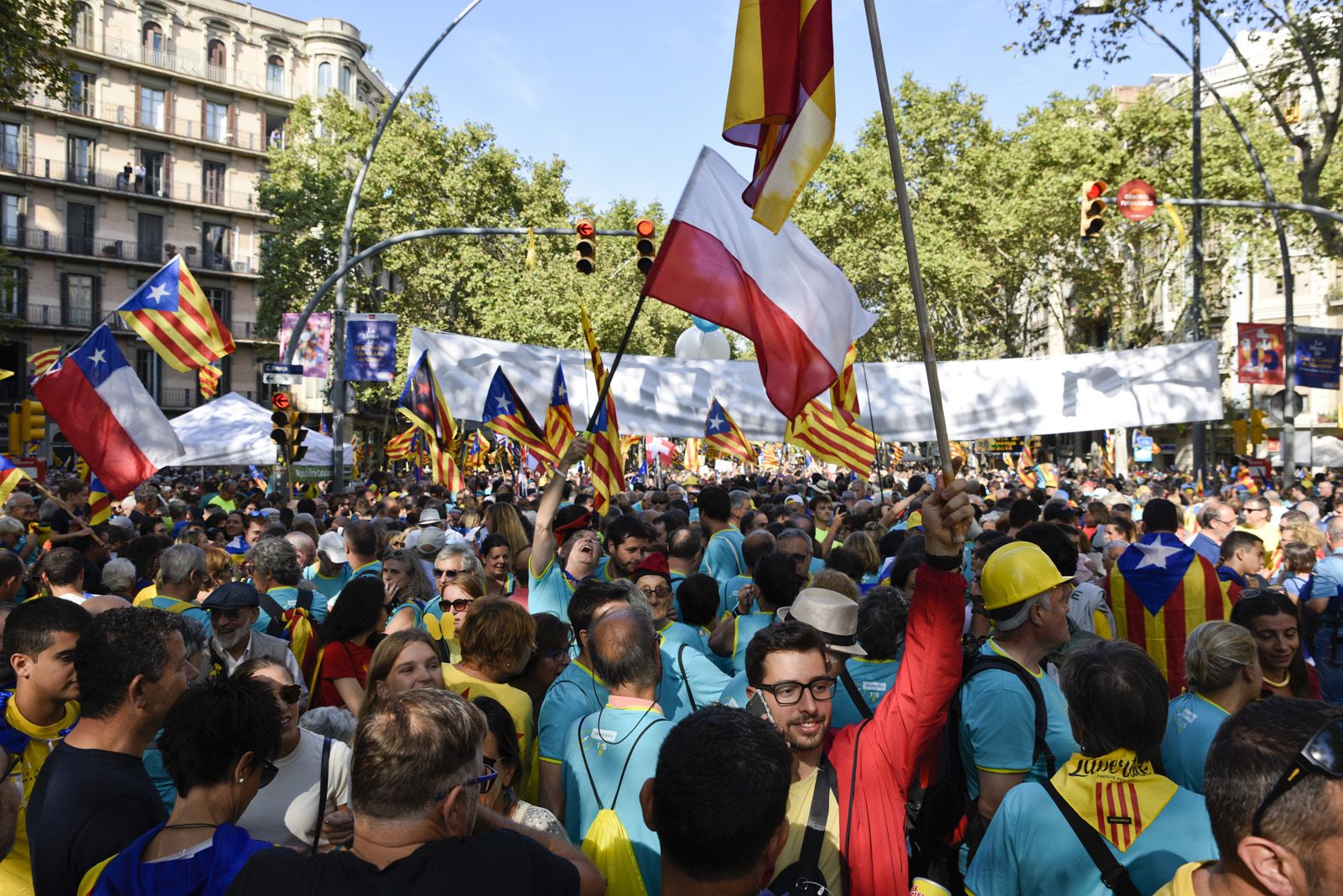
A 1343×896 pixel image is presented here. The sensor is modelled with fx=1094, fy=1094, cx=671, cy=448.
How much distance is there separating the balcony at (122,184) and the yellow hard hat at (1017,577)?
53518 mm

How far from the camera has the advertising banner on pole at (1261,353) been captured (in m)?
19.6

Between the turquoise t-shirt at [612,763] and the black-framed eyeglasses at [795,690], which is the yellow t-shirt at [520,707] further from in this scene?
the black-framed eyeglasses at [795,690]

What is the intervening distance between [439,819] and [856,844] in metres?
1.14

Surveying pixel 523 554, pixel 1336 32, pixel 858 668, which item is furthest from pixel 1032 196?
pixel 858 668

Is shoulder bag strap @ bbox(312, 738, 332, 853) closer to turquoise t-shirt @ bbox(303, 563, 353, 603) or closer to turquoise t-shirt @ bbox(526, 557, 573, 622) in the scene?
turquoise t-shirt @ bbox(526, 557, 573, 622)

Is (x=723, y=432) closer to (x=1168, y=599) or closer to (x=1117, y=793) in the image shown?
(x=1168, y=599)

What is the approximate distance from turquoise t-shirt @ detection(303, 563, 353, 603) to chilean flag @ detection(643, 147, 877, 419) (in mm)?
3882

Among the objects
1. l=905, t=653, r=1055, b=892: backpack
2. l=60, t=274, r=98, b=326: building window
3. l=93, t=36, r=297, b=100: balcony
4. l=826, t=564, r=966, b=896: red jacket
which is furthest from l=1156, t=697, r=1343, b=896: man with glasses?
l=93, t=36, r=297, b=100: balcony

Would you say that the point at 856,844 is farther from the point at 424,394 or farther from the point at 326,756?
the point at 424,394

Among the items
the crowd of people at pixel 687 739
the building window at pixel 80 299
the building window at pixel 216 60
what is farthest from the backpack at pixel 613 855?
the building window at pixel 216 60

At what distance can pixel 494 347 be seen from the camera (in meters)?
13.2

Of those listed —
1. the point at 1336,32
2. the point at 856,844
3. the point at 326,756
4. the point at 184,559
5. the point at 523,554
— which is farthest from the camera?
the point at 1336,32

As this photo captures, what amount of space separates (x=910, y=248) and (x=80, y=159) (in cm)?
5571

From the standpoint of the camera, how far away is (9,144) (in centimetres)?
4750
